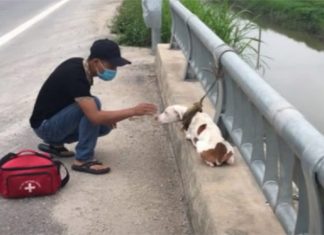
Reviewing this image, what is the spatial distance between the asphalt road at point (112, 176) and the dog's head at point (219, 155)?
0.36 meters

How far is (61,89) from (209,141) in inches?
48.4

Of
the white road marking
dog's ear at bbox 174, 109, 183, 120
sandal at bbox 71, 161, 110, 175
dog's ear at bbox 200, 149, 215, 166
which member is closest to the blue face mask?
dog's ear at bbox 174, 109, 183, 120

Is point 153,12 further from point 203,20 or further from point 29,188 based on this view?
point 29,188

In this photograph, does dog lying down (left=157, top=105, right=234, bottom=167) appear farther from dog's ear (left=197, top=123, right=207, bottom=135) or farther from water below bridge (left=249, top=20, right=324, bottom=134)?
water below bridge (left=249, top=20, right=324, bottom=134)

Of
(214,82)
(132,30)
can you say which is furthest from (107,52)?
(132,30)

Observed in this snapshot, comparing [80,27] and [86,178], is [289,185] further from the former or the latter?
[80,27]

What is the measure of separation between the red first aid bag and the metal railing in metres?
1.16

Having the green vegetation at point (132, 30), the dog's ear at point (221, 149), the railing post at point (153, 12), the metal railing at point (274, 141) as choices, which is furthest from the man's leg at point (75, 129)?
the green vegetation at point (132, 30)

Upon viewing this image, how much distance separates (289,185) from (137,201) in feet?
5.46

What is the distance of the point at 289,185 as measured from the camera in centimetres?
262

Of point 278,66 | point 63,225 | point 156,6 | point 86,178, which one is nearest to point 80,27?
point 156,6

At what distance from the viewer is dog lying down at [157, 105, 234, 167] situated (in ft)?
12.6

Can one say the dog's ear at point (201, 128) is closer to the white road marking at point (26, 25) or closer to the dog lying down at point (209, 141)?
the dog lying down at point (209, 141)

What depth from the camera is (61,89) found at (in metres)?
4.56
